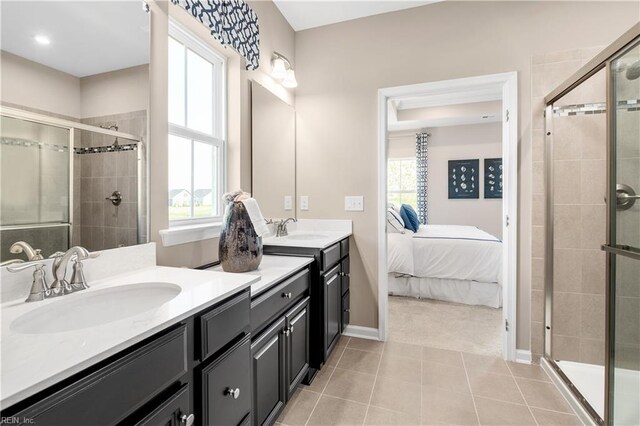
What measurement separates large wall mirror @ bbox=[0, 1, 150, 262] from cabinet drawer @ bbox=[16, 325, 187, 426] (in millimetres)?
608

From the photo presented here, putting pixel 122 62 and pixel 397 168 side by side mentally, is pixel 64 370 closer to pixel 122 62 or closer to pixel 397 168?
pixel 122 62

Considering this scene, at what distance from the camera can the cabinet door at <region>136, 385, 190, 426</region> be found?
2.40 ft

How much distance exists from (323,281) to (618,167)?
1.61 metres

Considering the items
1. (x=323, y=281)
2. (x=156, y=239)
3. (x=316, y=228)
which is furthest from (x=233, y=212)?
(x=316, y=228)

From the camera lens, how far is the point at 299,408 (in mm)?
1662

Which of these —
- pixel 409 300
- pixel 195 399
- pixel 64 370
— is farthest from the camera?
pixel 409 300

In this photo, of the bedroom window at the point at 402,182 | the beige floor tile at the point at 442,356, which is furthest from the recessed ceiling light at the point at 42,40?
the bedroom window at the point at 402,182

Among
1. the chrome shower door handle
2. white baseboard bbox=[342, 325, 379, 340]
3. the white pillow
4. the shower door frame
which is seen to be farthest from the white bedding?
the shower door frame

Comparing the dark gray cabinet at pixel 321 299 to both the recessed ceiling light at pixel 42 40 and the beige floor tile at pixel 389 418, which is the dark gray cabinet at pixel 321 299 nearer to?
the beige floor tile at pixel 389 418

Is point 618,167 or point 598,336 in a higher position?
point 618,167

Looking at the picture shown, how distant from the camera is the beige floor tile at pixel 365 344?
2.37 m

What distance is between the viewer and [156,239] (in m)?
1.42

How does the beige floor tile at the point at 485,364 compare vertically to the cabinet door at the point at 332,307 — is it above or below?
below

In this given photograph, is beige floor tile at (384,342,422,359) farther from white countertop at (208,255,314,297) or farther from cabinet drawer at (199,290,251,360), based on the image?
cabinet drawer at (199,290,251,360)
